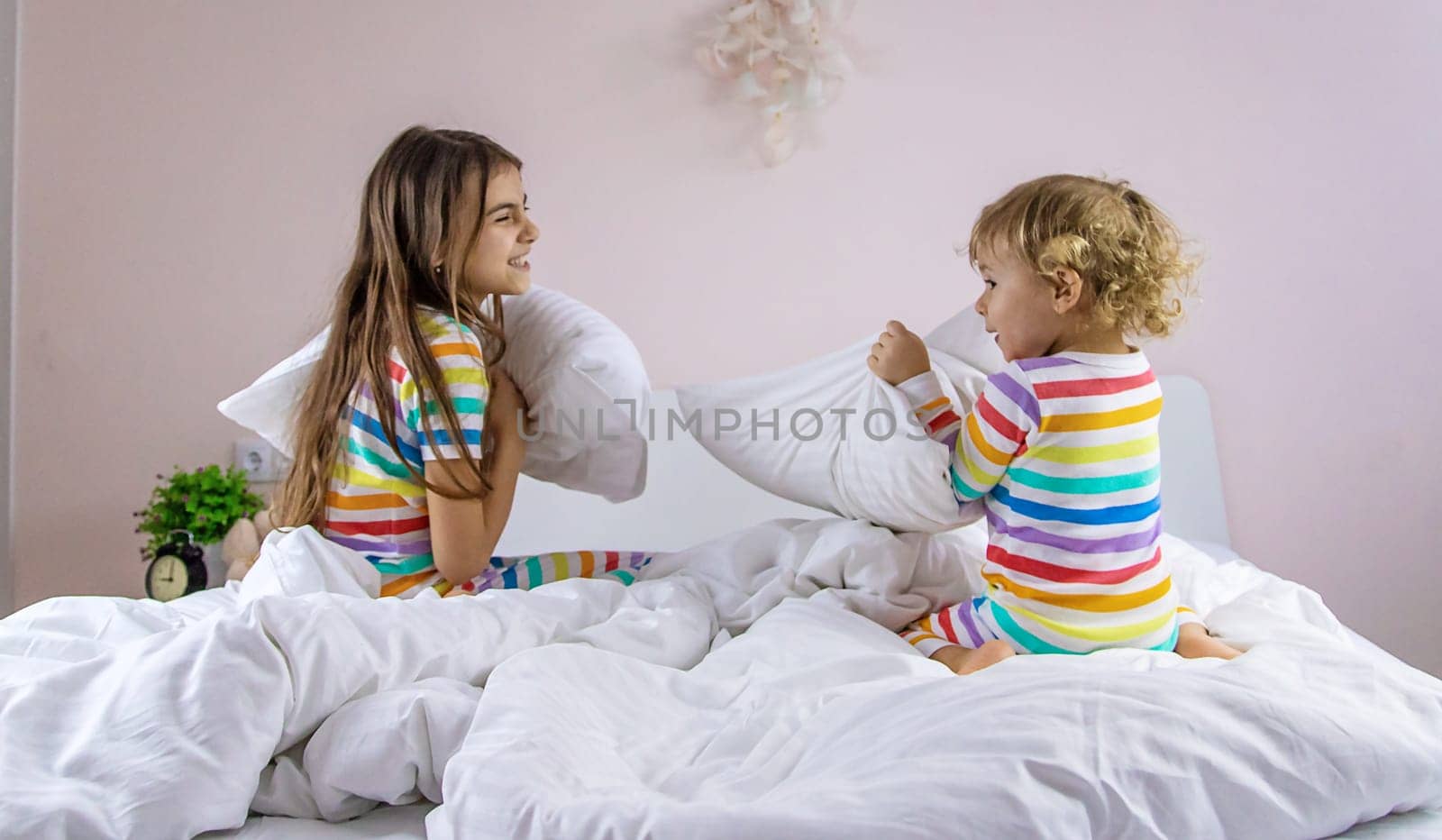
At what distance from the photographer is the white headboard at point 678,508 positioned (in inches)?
83.0

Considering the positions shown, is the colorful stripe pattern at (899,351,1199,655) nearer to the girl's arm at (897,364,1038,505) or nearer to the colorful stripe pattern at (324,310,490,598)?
the girl's arm at (897,364,1038,505)

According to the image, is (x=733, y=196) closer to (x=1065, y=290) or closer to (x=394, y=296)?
(x=394, y=296)

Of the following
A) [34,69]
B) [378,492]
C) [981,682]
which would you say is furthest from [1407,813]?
[34,69]

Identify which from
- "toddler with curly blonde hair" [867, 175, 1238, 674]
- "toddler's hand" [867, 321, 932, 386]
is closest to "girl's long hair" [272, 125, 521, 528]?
"toddler's hand" [867, 321, 932, 386]

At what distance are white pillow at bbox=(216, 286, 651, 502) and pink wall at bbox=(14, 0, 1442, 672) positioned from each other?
27.5 inches

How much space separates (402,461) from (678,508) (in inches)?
32.9

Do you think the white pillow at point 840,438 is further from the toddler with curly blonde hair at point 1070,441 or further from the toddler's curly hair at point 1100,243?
the toddler's curly hair at point 1100,243

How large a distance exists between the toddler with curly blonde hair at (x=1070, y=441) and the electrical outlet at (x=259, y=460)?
1.40m

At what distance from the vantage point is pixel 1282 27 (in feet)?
7.26

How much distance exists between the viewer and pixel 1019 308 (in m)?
1.25

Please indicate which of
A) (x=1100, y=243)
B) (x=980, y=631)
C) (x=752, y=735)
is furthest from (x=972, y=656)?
(x=1100, y=243)

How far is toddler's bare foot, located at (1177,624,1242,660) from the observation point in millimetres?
1184

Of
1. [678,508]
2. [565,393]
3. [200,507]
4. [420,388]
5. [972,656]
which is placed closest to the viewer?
[972,656]

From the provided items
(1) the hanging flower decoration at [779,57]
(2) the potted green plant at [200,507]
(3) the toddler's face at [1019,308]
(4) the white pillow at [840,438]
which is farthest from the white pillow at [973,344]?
(2) the potted green plant at [200,507]
